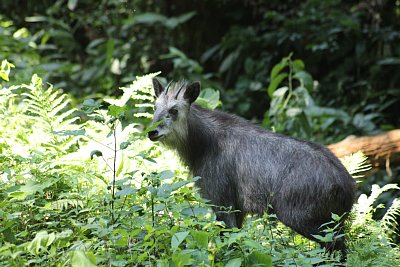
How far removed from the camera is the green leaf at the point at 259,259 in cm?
383

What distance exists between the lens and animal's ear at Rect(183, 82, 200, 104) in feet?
18.5

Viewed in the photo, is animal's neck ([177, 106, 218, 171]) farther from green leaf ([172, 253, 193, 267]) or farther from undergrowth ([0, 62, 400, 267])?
green leaf ([172, 253, 193, 267])

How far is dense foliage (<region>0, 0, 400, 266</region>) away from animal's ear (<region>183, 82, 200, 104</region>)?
0.48m

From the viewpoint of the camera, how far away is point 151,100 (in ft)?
21.0

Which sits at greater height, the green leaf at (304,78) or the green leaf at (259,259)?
the green leaf at (304,78)

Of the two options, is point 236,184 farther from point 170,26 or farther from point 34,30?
point 34,30

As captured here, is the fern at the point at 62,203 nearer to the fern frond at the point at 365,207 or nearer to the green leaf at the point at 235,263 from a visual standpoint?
the green leaf at the point at 235,263

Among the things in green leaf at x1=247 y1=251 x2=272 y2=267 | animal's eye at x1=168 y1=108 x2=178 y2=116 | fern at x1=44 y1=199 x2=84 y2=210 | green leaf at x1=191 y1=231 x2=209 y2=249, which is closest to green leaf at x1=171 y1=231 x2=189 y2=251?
green leaf at x1=191 y1=231 x2=209 y2=249

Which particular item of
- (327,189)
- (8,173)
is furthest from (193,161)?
(8,173)

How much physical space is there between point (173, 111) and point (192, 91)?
0.27 metres

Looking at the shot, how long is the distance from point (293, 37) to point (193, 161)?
21.3ft

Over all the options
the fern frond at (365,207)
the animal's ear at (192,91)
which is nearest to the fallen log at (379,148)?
the fern frond at (365,207)

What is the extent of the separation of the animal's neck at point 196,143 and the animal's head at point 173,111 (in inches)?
2.7

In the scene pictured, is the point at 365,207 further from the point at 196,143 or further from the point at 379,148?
the point at 196,143
